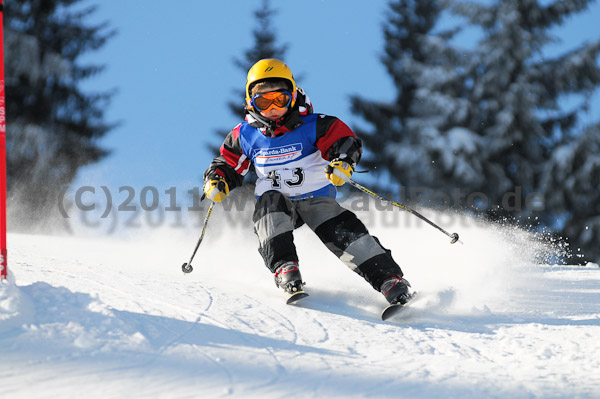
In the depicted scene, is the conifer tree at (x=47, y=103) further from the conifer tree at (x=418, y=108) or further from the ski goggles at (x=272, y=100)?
the ski goggles at (x=272, y=100)

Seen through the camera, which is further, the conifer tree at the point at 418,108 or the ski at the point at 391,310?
the conifer tree at the point at 418,108

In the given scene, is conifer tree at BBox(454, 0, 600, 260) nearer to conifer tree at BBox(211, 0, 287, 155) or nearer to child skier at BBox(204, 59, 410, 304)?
conifer tree at BBox(211, 0, 287, 155)

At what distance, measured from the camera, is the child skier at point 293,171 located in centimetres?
368

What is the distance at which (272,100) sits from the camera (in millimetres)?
3799

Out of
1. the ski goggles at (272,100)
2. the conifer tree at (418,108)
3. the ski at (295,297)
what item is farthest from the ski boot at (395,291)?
the conifer tree at (418,108)

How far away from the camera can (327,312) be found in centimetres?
330

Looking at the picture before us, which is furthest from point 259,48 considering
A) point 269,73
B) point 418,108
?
point 269,73

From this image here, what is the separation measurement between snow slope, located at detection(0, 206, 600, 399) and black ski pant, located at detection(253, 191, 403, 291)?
262mm

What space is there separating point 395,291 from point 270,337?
1.09 m

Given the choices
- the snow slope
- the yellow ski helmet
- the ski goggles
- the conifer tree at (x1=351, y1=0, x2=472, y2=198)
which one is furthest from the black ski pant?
the conifer tree at (x1=351, y1=0, x2=472, y2=198)

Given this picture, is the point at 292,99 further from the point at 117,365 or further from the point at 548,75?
the point at 548,75

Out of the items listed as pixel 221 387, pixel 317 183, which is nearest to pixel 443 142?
pixel 317 183

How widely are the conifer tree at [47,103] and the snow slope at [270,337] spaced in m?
11.8

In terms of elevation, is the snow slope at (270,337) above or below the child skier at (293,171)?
below
